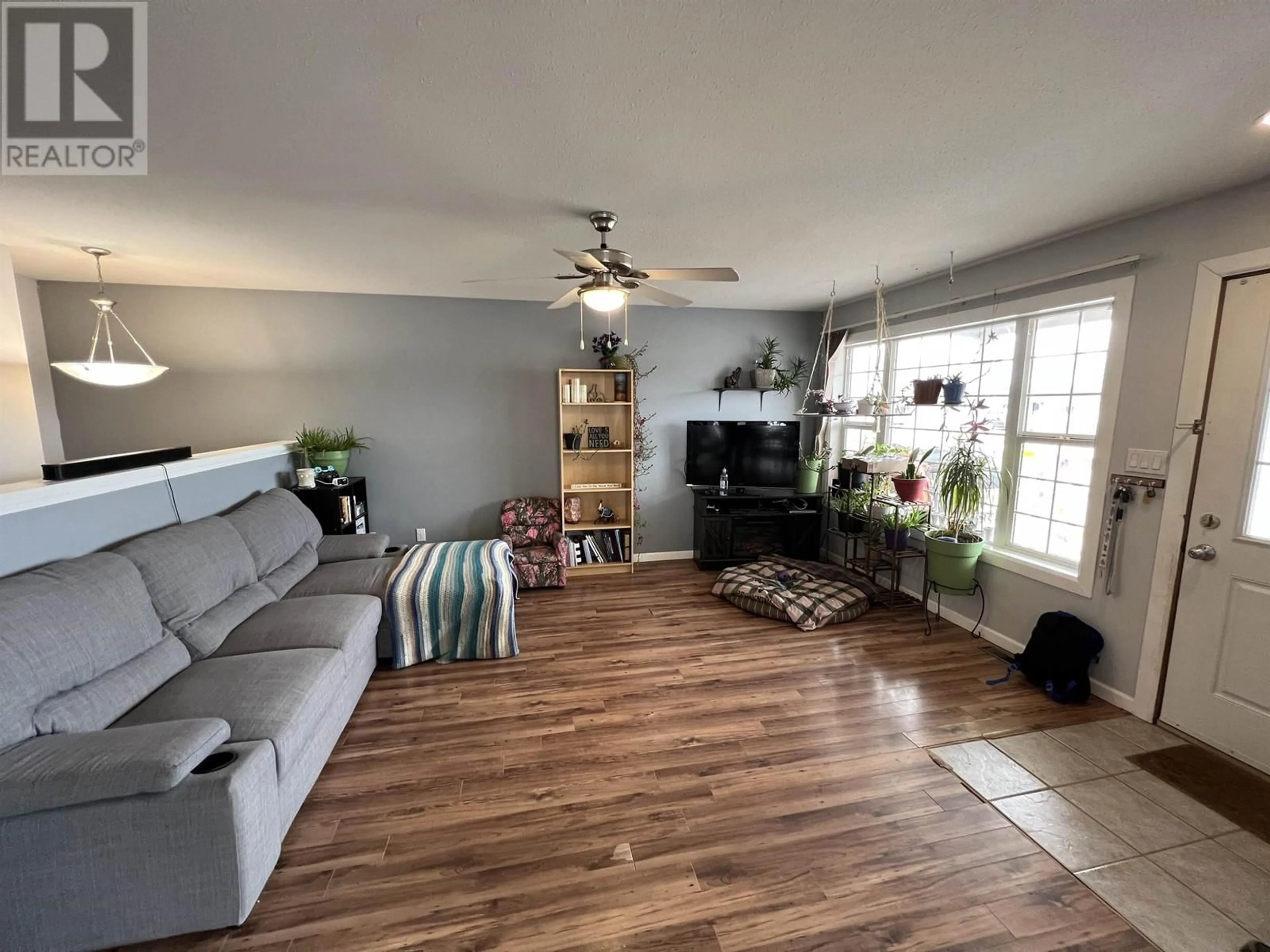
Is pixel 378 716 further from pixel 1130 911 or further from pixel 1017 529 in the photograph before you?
pixel 1017 529

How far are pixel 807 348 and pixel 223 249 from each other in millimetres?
4788

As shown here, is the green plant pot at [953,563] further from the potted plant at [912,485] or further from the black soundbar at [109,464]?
the black soundbar at [109,464]

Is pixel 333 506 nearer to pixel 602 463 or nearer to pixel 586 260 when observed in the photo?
pixel 602 463

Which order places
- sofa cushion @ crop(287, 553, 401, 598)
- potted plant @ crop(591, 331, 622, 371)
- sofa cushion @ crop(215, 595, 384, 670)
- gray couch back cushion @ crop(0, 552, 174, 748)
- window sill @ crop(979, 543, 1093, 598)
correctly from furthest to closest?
potted plant @ crop(591, 331, 622, 371)
sofa cushion @ crop(287, 553, 401, 598)
window sill @ crop(979, 543, 1093, 598)
sofa cushion @ crop(215, 595, 384, 670)
gray couch back cushion @ crop(0, 552, 174, 748)

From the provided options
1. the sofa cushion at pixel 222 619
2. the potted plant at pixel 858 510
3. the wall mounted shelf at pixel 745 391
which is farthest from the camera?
the wall mounted shelf at pixel 745 391

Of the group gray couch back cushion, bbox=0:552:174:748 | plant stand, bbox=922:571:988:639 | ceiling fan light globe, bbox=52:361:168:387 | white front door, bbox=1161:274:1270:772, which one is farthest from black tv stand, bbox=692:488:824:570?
ceiling fan light globe, bbox=52:361:168:387

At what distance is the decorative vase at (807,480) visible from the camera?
467cm

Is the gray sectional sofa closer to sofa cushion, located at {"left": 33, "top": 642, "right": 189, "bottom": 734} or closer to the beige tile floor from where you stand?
sofa cushion, located at {"left": 33, "top": 642, "right": 189, "bottom": 734}

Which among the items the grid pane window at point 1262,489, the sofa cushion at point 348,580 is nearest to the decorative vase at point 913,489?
the grid pane window at point 1262,489

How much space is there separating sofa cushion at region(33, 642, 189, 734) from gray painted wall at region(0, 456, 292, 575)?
52 centimetres

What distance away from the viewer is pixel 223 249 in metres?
2.94

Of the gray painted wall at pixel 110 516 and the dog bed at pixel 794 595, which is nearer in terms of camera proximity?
the gray painted wall at pixel 110 516

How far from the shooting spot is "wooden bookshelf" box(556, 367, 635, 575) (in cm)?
447

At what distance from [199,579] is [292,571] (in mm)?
707
